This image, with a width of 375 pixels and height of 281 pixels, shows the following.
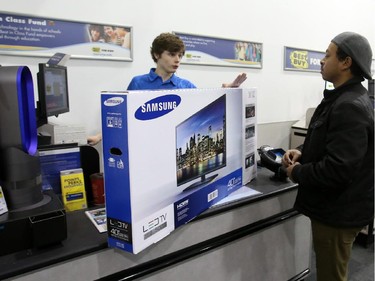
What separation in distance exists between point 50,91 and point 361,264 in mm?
2498

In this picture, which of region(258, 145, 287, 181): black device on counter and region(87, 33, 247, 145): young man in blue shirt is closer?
region(258, 145, 287, 181): black device on counter

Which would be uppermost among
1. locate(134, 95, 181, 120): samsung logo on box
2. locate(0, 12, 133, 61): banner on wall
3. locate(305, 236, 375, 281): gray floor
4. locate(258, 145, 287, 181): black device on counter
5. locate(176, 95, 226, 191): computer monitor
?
locate(0, 12, 133, 61): banner on wall

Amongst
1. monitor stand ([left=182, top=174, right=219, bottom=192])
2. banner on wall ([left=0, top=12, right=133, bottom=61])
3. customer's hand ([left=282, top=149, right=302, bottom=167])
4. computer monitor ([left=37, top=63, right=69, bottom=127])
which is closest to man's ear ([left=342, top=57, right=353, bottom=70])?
customer's hand ([left=282, top=149, right=302, bottom=167])

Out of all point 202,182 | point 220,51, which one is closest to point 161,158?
point 202,182

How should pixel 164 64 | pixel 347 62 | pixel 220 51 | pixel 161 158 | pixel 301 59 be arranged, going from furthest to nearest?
pixel 301 59 → pixel 220 51 → pixel 164 64 → pixel 347 62 → pixel 161 158

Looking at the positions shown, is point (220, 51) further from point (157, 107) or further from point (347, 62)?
point (157, 107)

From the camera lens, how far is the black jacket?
123cm

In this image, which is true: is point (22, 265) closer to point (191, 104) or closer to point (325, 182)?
point (191, 104)

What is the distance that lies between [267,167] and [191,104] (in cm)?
81

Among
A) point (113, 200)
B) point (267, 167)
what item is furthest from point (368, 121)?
point (113, 200)

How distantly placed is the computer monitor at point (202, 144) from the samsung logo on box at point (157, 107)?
0.08 m

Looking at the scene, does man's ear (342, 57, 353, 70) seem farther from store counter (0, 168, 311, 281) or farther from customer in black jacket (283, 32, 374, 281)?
store counter (0, 168, 311, 281)

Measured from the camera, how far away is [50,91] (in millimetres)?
1438

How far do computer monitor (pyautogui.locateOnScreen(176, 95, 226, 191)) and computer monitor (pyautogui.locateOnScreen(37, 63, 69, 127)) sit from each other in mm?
602
